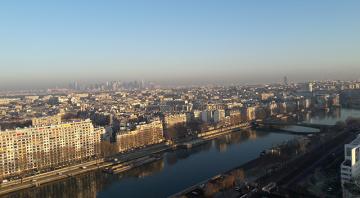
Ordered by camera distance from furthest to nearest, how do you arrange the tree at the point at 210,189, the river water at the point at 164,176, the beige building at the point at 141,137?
the beige building at the point at 141,137 < the river water at the point at 164,176 < the tree at the point at 210,189

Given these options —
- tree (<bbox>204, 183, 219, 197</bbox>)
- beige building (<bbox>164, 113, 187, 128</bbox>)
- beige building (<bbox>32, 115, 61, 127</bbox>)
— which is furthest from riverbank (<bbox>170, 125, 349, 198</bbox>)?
beige building (<bbox>32, 115, 61, 127</bbox>)

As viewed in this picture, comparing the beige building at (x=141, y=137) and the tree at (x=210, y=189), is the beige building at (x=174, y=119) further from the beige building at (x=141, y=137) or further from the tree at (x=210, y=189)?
the tree at (x=210, y=189)

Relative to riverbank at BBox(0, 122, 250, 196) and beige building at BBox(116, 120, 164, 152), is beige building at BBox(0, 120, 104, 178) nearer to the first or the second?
riverbank at BBox(0, 122, 250, 196)

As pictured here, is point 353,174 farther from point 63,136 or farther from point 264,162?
point 63,136

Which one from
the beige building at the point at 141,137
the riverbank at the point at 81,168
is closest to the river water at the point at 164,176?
the riverbank at the point at 81,168

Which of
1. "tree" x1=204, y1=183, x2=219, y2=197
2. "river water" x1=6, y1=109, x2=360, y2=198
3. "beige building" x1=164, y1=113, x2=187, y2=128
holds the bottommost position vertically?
"river water" x1=6, y1=109, x2=360, y2=198

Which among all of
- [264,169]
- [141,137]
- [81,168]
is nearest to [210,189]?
[264,169]

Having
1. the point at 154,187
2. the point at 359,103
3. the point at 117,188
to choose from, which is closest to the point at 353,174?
the point at 154,187

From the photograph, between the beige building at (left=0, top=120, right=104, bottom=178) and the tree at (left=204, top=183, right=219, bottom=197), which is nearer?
the tree at (left=204, top=183, right=219, bottom=197)
